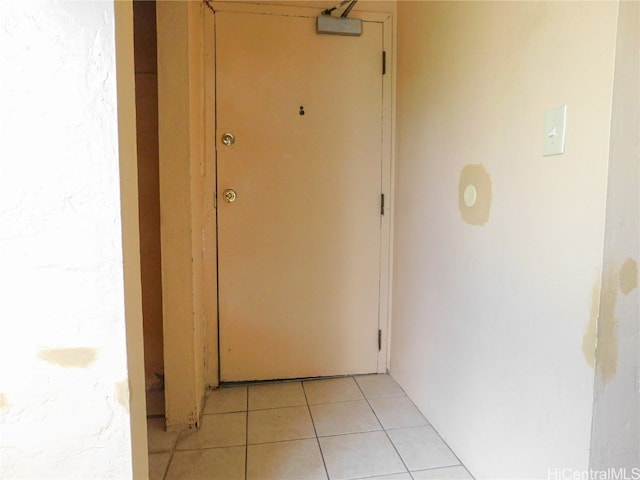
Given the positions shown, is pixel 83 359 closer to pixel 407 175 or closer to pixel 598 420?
pixel 598 420

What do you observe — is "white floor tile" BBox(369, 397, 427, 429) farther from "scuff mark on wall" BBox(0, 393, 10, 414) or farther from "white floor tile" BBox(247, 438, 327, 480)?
"scuff mark on wall" BBox(0, 393, 10, 414)

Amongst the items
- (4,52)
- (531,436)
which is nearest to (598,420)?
(531,436)

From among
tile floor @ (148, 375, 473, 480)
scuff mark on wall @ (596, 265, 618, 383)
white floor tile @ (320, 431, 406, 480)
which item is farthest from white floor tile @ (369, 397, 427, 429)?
scuff mark on wall @ (596, 265, 618, 383)

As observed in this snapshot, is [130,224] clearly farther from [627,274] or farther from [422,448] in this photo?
[422,448]

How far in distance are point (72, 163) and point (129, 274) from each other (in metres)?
0.23

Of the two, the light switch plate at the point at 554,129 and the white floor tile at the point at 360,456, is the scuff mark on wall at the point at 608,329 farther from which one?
the white floor tile at the point at 360,456

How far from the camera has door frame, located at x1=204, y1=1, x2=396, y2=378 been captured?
1.86 metres

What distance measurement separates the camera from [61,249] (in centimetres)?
71

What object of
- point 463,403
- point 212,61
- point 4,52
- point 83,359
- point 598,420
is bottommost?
point 463,403

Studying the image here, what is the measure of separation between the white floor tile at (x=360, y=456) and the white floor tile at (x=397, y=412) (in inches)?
4.2

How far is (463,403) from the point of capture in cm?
141

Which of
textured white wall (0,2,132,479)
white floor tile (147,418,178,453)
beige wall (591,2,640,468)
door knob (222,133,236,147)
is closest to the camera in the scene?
textured white wall (0,2,132,479)

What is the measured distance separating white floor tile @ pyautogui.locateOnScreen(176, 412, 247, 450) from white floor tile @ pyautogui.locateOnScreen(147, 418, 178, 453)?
0.11 feet

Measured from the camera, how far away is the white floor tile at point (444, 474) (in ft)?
4.41
